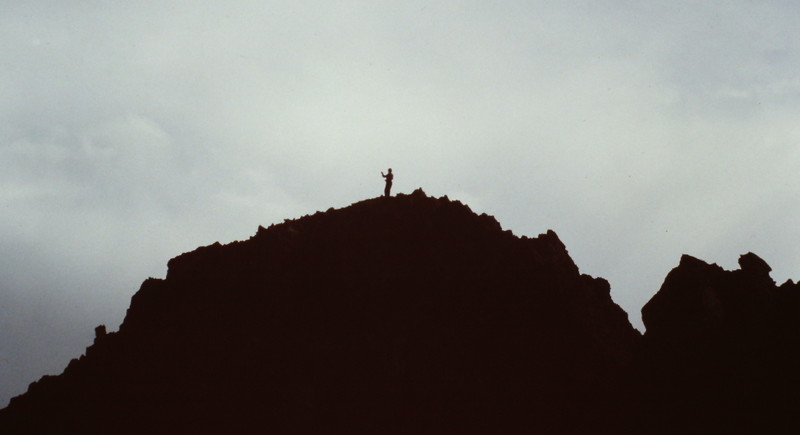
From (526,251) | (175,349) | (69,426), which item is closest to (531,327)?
(526,251)

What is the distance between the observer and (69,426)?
2074 inches

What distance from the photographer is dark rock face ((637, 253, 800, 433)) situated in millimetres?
44688

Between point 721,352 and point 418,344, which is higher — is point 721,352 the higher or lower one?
the lower one

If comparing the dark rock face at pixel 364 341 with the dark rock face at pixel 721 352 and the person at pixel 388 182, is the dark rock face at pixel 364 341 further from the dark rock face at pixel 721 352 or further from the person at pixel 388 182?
the dark rock face at pixel 721 352

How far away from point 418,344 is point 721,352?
27109 mm

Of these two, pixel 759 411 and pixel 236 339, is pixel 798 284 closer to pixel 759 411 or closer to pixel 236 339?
pixel 759 411

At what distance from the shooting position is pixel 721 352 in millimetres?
49688

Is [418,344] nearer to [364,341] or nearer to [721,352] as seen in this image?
[364,341]

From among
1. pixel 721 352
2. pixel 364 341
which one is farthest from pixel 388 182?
pixel 721 352

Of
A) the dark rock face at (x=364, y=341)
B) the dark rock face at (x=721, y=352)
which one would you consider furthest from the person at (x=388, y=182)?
the dark rock face at (x=721, y=352)

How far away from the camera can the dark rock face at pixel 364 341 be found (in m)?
49.7

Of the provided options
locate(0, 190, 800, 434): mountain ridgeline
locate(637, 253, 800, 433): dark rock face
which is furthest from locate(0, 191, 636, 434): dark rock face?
locate(637, 253, 800, 433): dark rock face

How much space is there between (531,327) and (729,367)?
1695 cm

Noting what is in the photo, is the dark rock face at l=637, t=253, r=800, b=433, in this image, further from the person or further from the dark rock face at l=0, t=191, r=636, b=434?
the person
